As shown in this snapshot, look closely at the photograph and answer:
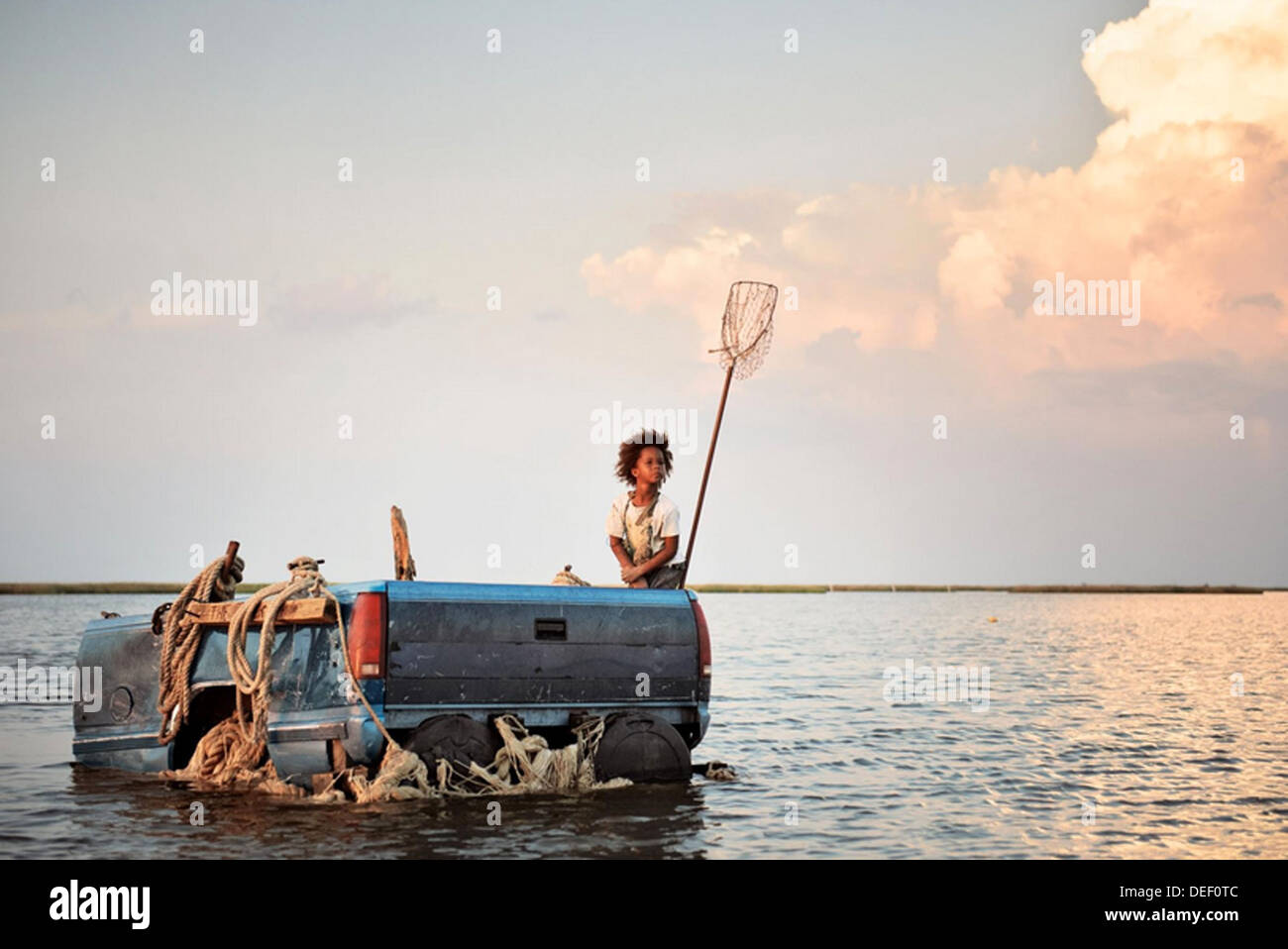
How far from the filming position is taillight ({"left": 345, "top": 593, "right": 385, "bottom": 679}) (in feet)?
30.2

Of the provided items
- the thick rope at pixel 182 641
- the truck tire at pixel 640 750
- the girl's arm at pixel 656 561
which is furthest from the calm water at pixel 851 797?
the girl's arm at pixel 656 561

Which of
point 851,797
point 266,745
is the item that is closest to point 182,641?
point 266,745

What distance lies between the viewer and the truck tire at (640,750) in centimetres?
1004

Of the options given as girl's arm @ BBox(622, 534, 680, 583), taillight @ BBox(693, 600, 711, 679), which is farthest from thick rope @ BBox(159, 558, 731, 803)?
girl's arm @ BBox(622, 534, 680, 583)

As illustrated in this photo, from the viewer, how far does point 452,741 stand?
30.9ft

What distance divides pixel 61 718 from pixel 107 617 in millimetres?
5623

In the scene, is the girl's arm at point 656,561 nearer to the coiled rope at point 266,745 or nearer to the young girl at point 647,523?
the young girl at point 647,523

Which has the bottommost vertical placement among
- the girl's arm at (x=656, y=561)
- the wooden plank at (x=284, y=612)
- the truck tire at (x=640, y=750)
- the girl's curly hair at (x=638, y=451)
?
the truck tire at (x=640, y=750)

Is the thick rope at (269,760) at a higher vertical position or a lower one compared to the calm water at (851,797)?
higher

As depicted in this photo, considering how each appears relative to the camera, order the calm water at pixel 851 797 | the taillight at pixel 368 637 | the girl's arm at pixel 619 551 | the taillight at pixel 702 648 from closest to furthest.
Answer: the calm water at pixel 851 797
the taillight at pixel 368 637
the taillight at pixel 702 648
the girl's arm at pixel 619 551

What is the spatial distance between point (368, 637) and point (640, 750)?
2207 mm
